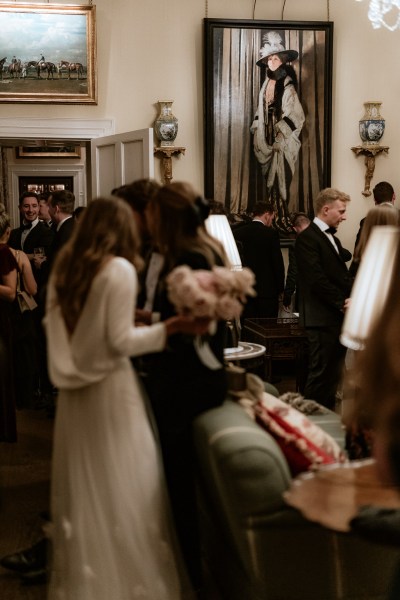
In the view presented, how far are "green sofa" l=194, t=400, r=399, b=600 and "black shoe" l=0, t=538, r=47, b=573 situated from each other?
107 centimetres

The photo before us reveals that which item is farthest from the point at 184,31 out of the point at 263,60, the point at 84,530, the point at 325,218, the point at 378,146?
the point at 84,530

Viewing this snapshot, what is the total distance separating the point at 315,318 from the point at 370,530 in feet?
15.6

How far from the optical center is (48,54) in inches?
353

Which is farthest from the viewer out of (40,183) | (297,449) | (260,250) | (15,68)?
(40,183)

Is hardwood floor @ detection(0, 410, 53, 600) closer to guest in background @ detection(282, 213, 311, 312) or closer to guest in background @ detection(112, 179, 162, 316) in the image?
guest in background @ detection(112, 179, 162, 316)

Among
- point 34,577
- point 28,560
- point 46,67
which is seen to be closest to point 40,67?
point 46,67

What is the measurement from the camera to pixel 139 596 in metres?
3.27

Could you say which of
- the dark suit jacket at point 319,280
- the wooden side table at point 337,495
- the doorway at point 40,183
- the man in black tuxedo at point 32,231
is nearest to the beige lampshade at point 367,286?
the wooden side table at point 337,495

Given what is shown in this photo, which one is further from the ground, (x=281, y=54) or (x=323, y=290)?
(x=281, y=54)

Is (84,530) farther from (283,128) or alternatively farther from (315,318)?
(283,128)

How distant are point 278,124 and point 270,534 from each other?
22.8ft

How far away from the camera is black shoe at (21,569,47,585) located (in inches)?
156

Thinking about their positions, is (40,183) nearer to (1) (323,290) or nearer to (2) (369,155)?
(2) (369,155)

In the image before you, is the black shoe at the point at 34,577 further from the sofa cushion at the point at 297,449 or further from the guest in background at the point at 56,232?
the guest in background at the point at 56,232
